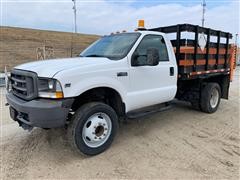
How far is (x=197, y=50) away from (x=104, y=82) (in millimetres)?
2822

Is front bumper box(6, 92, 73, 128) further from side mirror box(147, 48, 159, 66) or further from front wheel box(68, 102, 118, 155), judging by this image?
side mirror box(147, 48, 159, 66)

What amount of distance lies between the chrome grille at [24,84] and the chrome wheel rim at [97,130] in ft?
3.05

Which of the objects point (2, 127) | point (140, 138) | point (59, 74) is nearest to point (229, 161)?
point (140, 138)

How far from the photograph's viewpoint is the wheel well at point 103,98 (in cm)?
352

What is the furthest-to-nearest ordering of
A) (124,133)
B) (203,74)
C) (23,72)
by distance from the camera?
1. (203,74)
2. (124,133)
3. (23,72)

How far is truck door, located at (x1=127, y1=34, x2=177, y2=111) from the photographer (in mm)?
3873

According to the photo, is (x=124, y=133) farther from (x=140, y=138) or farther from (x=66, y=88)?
(x=66, y=88)

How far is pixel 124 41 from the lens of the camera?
163 inches

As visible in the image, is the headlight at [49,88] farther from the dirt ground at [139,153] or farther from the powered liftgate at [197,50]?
the powered liftgate at [197,50]

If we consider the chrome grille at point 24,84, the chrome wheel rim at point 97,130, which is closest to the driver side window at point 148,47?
the chrome wheel rim at point 97,130

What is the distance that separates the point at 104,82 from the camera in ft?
11.1

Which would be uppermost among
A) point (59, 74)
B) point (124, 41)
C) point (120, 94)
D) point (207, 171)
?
point (124, 41)

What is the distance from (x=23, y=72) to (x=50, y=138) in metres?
1.43

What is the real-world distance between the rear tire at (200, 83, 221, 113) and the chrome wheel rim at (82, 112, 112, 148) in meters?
3.19
